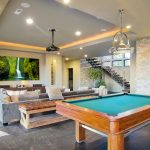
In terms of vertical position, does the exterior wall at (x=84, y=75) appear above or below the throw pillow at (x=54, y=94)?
A: above

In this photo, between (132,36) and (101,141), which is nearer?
(101,141)

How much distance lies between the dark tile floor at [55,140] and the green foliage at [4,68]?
495 centimetres

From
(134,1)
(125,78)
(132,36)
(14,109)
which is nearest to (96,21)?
(132,36)

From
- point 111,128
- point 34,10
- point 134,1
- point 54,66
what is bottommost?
point 111,128

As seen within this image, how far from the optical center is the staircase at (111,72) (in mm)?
11552

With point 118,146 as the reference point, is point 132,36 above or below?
above

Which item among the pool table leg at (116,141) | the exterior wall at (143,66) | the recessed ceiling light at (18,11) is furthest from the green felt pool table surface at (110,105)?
the recessed ceiling light at (18,11)

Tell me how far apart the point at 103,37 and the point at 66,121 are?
391 centimetres

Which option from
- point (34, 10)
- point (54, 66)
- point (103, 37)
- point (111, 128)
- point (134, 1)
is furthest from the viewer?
point (54, 66)

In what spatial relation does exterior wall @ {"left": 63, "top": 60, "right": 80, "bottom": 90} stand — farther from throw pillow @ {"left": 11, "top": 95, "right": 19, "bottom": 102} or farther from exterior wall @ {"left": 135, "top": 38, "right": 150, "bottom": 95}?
throw pillow @ {"left": 11, "top": 95, "right": 19, "bottom": 102}

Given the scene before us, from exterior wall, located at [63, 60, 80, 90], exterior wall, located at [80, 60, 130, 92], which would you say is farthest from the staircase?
exterior wall, located at [63, 60, 80, 90]

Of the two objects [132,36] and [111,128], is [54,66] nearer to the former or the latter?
[132,36]

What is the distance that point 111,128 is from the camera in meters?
1.99

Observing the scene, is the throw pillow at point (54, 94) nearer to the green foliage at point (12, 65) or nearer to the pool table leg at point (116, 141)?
the pool table leg at point (116, 141)
